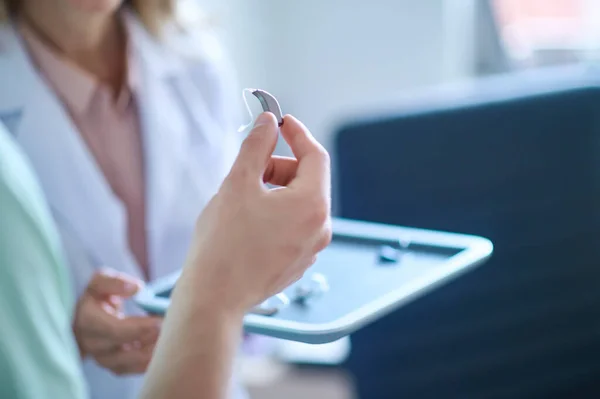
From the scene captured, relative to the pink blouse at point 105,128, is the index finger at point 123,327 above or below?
below

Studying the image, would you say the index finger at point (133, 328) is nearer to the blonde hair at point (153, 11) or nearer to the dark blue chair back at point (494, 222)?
the dark blue chair back at point (494, 222)

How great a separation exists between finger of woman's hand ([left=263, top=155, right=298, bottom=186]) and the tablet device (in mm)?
90

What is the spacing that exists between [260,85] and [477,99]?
1.10 meters

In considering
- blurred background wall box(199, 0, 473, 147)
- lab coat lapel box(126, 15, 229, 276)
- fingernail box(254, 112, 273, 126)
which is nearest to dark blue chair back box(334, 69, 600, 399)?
lab coat lapel box(126, 15, 229, 276)

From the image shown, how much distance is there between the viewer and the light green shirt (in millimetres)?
444

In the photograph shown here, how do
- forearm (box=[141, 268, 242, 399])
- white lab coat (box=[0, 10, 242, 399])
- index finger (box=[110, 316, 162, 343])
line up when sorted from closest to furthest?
forearm (box=[141, 268, 242, 399]), index finger (box=[110, 316, 162, 343]), white lab coat (box=[0, 10, 242, 399])

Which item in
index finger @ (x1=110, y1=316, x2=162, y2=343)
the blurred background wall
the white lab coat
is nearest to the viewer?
index finger @ (x1=110, y1=316, x2=162, y2=343)

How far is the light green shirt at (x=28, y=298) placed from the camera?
444 millimetres

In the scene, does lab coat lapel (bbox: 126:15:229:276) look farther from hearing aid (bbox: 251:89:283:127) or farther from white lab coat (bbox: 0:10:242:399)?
hearing aid (bbox: 251:89:283:127)

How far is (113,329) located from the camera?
27.6 inches

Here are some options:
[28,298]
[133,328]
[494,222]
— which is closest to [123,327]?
[133,328]

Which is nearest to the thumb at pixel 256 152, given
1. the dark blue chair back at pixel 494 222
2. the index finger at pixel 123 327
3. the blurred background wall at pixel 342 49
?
the index finger at pixel 123 327

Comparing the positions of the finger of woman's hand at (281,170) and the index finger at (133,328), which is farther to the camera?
the index finger at (133,328)

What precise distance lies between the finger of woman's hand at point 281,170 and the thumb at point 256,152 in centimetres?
4
